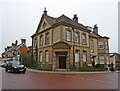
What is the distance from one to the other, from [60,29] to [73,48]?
3.74 m

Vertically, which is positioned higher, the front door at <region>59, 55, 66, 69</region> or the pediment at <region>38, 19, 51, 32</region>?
the pediment at <region>38, 19, 51, 32</region>

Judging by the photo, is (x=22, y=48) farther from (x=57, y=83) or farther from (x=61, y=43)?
(x=57, y=83)

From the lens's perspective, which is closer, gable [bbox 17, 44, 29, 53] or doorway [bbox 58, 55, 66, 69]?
doorway [bbox 58, 55, 66, 69]

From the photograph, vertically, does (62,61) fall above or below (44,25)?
below

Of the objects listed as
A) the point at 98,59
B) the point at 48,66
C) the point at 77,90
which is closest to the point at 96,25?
the point at 98,59

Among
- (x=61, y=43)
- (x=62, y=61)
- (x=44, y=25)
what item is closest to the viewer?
(x=61, y=43)

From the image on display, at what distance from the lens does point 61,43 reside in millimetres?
31578

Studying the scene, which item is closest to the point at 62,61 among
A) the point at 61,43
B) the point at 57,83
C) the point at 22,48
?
the point at 61,43

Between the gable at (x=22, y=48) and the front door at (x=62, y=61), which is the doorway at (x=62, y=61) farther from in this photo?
the gable at (x=22, y=48)

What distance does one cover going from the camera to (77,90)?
11.3m

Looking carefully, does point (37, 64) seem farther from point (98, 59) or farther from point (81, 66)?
point (98, 59)

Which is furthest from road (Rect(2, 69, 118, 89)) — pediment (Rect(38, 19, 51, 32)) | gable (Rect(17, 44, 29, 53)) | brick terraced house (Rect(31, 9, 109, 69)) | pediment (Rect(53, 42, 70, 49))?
gable (Rect(17, 44, 29, 53))

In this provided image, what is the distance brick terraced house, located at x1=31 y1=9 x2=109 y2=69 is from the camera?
105 ft

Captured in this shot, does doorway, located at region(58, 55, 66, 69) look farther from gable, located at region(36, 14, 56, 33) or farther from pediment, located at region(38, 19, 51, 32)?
pediment, located at region(38, 19, 51, 32)
